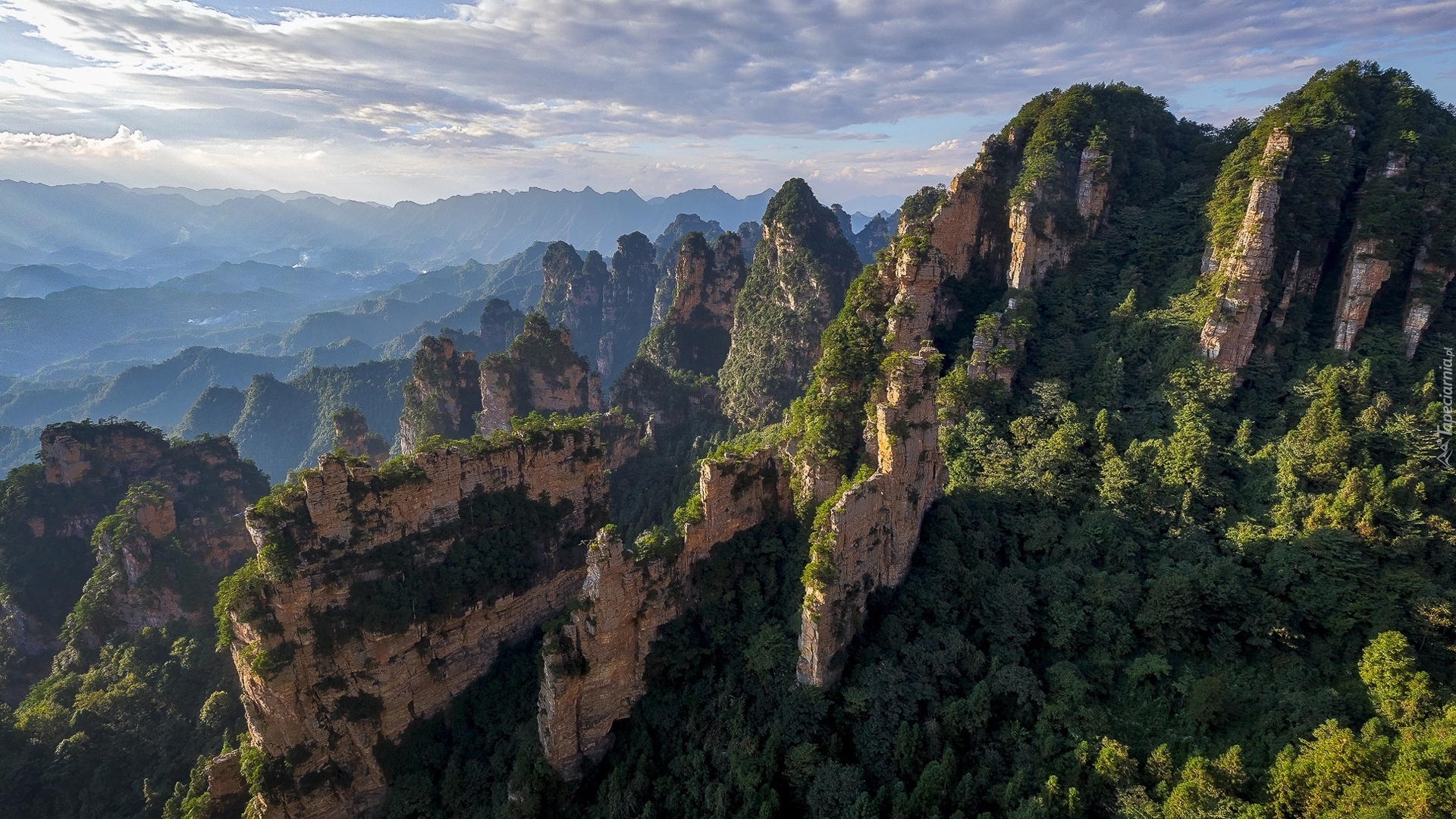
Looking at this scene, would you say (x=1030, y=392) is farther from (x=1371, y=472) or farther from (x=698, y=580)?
(x=698, y=580)

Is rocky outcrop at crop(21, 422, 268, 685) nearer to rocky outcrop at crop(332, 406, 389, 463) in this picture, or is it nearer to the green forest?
the green forest

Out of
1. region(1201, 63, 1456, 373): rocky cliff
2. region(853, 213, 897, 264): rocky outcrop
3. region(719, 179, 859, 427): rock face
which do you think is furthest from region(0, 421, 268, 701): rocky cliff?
region(853, 213, 897, 264): rocky outcrop

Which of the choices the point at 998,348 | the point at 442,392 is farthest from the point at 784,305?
the point at 998,348

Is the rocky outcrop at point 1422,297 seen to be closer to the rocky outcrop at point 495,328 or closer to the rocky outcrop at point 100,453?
the rocky outcrop at point 100,453

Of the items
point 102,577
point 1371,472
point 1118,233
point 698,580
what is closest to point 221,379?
point 102,577

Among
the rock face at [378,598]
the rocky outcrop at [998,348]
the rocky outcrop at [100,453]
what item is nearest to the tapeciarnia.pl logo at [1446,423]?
the rocky outcrop at [998,348]

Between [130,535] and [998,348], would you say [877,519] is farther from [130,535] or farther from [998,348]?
[130,535]

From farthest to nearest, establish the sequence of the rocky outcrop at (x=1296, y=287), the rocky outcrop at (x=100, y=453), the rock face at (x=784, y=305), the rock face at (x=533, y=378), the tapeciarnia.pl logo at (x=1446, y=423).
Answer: the rock face at (x=784, y=305), the rock face at (x=533, y=378), the rocky outcrop at (x=100, y=453), the rocky outcrop at (x=1296, y=287), the tapeciarnia.pl logo at (x=1446, y=423)
